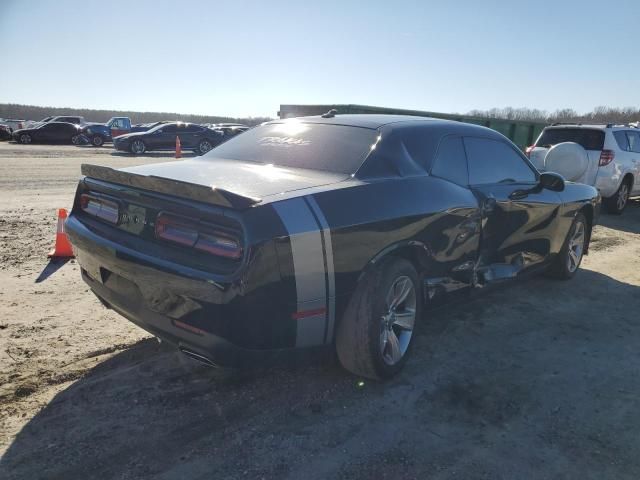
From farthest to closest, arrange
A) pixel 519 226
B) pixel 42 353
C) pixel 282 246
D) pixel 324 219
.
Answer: pixel 519 226 < pixel 42 353 < pixel 324 219 < pixel 282 246

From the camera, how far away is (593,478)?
2434 mm

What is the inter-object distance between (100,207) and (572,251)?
487cm

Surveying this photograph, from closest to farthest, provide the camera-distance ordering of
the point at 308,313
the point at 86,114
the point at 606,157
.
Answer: the point at 308,313, the point at 606,157, the point at 86,114

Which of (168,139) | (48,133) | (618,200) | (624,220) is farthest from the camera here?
(48,133)

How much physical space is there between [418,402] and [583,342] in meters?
1.85

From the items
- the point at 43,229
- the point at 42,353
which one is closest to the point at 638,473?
the point at 42,353

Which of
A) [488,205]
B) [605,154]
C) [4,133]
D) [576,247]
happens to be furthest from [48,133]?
[488,205]

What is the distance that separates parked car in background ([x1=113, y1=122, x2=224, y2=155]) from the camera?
20.8 metres

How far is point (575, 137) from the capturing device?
10062mm

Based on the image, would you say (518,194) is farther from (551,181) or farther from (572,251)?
(572,251)

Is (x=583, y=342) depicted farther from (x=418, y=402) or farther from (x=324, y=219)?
(x=324, y=219)

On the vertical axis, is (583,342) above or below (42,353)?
below

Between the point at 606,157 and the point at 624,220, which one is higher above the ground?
the point at 606,157

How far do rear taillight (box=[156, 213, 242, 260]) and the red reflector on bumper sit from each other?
443mm
